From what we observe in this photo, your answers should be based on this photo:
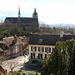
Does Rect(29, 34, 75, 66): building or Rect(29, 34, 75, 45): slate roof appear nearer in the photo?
Rect(29, 34, 75, 66): building

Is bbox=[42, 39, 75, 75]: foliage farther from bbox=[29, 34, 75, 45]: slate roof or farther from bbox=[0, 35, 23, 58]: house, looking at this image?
bbox=[0, 35, 23, 58]: house

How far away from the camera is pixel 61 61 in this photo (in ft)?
41.8

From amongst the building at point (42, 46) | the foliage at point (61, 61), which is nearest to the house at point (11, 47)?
the building at point (42, 46)

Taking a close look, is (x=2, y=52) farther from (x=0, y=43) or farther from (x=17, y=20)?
(x=17, y=20)

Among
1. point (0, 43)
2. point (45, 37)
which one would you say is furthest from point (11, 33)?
point (45, 37)

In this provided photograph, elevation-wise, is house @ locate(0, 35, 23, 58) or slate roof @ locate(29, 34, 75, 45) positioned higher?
slate roof @ locate(29, 34, 75, 45)

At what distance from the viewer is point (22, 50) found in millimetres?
43094

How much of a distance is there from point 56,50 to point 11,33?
4595cm

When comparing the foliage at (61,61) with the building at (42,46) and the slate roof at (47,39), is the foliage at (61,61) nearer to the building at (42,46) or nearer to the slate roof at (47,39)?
the building at (42,46)

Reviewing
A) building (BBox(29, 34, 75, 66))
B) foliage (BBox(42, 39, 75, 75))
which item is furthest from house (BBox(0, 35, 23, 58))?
foliage (BBox(42, 39, 75, 75))

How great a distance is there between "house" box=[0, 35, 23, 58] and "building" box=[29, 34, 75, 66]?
817 centimetres

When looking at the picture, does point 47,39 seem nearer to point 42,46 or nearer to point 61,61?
point 42,46

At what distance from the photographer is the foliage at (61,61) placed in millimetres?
12523

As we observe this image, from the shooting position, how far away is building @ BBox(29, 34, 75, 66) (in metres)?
30.0
